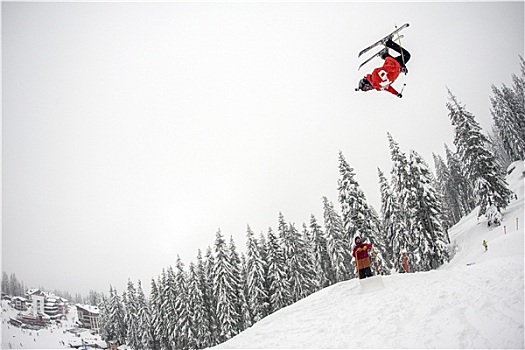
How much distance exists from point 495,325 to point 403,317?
1.81m

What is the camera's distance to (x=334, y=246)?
115 feet

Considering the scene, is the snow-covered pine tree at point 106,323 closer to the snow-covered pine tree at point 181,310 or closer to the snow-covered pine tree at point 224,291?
the snow-covered pine tree at point 181,310

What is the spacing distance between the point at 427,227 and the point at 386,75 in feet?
70.3

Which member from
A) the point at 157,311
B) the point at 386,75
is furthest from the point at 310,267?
the point at 386,75

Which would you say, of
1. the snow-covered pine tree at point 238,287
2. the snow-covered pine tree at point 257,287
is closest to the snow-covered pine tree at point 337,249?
the snow-covered pine tree at point 257,287

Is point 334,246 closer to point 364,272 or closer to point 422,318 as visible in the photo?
point 364,272

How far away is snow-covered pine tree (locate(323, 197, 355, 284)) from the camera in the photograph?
34250mm

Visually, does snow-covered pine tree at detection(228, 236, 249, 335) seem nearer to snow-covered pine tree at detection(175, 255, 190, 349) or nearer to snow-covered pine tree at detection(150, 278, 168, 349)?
snow-covered pine tree at detection(175, 255, 190, 349)

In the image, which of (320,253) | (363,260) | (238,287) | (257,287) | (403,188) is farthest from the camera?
(320,253)

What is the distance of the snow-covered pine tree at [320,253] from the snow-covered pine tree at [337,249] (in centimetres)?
150

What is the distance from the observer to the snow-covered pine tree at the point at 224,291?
33656mm

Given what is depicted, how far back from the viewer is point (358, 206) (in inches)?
1067

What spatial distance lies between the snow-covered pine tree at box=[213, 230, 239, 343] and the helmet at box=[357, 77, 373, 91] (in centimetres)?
2758

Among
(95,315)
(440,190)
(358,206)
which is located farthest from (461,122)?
(95,315)
